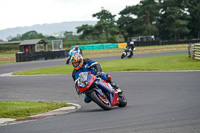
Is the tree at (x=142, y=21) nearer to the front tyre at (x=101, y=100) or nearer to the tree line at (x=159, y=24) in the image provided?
the tree line at (x=159, y=24)

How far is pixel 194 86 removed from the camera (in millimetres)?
11984

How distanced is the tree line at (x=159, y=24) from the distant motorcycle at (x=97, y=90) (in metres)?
71.4

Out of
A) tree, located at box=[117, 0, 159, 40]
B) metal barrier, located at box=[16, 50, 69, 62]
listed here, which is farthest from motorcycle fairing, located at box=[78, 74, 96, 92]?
tree, located at box=[117, 0, 159, 40]

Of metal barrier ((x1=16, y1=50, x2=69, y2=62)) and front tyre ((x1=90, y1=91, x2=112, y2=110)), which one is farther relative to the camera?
metal barrier ((x1=16, y1=50, x2=69, y2=62))

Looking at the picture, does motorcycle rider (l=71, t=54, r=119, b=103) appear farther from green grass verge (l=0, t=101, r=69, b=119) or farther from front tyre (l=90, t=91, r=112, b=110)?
green grass verge (l=0, t=101, r=69, b=119)

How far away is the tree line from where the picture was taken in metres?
82.0

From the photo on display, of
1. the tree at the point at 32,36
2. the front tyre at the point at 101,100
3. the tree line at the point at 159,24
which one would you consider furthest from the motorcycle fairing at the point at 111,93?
the tree at the point at 32,36

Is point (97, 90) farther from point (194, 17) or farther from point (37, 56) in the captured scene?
point (194, 17)

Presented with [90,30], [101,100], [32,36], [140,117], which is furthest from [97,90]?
[32,36]

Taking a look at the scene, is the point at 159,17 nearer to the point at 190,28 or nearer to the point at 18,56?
the point at 190,28

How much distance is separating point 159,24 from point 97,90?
271 feet

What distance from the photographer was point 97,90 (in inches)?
328

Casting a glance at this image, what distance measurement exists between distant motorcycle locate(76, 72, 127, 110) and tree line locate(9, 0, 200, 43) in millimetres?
71370

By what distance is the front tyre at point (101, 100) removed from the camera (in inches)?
325
